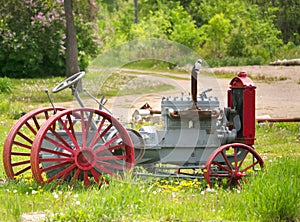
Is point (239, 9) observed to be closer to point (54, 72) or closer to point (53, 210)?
point (54, 72)

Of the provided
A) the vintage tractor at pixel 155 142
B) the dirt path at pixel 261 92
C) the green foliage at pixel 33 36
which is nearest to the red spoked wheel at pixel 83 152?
the vintage tractor at pixel 155 142

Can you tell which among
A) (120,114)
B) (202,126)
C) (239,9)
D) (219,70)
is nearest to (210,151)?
(202,126)

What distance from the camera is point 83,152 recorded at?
269 inches

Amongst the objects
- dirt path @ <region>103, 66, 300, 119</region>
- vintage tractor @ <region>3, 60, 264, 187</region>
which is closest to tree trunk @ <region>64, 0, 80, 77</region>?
dirt path @ <region>103, 66, 300, 119</region>

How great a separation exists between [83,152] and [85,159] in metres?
0.08

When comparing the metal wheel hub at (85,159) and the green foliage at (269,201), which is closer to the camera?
the green foliage at (269,201)

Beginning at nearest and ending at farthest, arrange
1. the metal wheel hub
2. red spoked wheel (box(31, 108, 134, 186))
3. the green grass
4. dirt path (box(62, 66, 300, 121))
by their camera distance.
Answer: the green grass
red spoked wheel (box(31, 108, 134, 186))
the metal wheel hub
dirt path (box(62, 66, 300, 121))

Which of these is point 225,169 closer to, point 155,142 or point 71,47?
point 155,142

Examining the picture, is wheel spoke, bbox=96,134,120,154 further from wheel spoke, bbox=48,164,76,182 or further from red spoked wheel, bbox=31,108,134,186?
wheel spoke, bbox=48,164,76,182

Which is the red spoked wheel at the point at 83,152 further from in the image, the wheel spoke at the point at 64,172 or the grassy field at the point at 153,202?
the grassy field at the point at 153,202

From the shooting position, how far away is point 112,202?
5344 mm

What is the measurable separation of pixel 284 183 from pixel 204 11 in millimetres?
36075

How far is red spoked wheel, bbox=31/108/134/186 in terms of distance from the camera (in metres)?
6.70

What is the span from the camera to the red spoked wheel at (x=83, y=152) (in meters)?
6.70
